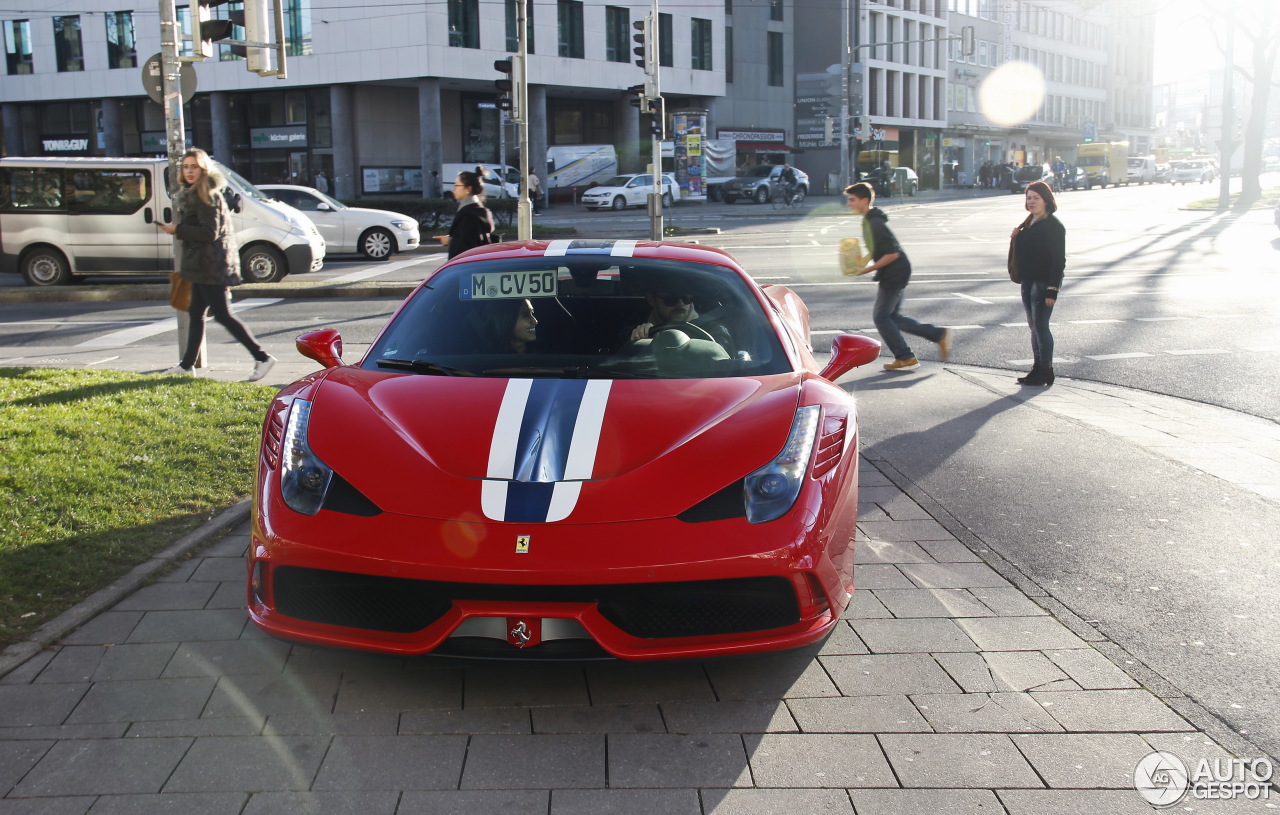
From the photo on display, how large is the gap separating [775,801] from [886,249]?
730cm

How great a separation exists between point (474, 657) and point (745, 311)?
2.02 m

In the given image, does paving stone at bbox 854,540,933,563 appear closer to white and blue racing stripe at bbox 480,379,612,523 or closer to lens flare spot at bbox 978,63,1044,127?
white and blue racing stripe at bbox 480,379,612,523

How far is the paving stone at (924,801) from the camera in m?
2.72

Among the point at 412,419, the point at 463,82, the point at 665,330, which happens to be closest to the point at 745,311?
the point at 665,330

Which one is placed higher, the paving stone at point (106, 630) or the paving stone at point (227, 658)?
the paving stone at point (106, 630)

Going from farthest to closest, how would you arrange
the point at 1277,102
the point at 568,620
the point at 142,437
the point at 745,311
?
the point at 1277,102 < the point at 142,437 < the point at 745,311 < the point at 568,620

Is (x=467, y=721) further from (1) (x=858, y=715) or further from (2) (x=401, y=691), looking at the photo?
(1) (x=858, y=715)

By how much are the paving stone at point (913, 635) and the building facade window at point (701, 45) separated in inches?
2012

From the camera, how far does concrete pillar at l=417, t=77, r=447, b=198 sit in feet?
143

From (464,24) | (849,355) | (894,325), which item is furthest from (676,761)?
(464,24)

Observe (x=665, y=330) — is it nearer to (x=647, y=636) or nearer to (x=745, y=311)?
(x=745, y=311)

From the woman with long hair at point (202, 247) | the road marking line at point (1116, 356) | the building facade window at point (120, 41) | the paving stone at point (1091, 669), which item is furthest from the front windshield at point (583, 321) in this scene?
the building facade window at point (120, 41)

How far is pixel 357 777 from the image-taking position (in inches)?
114

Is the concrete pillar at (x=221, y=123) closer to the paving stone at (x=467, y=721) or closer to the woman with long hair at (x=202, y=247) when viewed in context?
the woman with long hair at (x=202, y=247)
